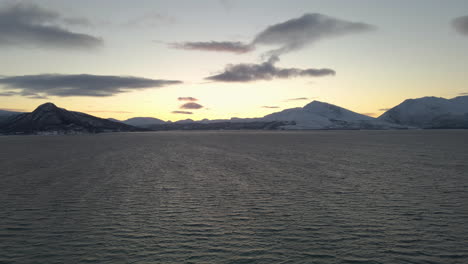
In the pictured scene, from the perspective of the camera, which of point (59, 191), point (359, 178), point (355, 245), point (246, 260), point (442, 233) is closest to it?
point (246, 260)

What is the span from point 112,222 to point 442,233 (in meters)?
22.1

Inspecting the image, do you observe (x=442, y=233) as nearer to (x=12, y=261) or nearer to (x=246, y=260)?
(x=246, y=260)

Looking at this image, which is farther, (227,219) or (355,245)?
(227,219)

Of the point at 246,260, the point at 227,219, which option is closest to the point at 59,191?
the point at 227,219

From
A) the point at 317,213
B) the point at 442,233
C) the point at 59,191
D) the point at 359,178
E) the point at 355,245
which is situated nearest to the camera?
the point at 355,245

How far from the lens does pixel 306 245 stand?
57.1 feet

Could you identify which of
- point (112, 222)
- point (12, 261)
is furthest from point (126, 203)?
point (12, 261)

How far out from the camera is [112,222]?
2220 cm

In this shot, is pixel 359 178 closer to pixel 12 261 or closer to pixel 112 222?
pixel 112 222

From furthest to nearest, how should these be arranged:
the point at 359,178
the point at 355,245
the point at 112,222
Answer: the point at 359,178
the point at 112,222
the point at 355,245

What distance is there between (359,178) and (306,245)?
27805mm

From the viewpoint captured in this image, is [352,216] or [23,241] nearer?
[23,241]

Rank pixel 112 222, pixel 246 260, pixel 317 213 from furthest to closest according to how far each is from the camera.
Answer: pixel 317 213 → pixel 112 222 → pixel 246 260

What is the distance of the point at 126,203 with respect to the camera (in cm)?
2806
